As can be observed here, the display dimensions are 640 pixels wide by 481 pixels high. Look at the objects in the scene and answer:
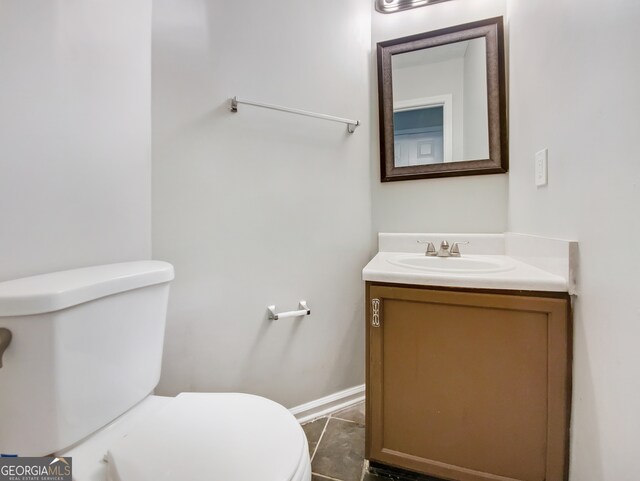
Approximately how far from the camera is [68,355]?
562 mm

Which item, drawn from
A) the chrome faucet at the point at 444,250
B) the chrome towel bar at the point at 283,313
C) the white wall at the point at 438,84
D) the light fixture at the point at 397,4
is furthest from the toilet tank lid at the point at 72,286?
the light fixture at the point at 397,4

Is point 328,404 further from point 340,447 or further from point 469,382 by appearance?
point 469,382

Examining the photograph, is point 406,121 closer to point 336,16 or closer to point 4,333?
point 336,16

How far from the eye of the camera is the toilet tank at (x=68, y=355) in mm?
525

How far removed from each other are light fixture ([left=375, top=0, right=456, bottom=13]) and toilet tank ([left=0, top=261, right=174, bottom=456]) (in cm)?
170

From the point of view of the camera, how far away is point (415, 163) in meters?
1.37

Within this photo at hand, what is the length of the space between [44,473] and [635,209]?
1290 millimetres

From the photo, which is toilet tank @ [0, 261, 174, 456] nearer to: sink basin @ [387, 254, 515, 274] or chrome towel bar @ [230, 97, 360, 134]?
chrome towel bar @ [230, 97, 360, 134]

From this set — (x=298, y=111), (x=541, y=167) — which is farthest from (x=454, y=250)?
(x=298, y=111)

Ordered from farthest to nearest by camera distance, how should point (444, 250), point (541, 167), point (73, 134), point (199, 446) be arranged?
1. point (444, 250)
2. point (541, 167)
3. point (73, 134)
4. point (199, 446)

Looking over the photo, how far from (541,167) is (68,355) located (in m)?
1.43

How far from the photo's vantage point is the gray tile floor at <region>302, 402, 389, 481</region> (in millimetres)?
958

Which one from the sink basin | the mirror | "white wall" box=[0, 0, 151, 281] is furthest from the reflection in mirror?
"white wall" box=[0, 0, 151, 281]

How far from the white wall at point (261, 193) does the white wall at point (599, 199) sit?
785 mm
